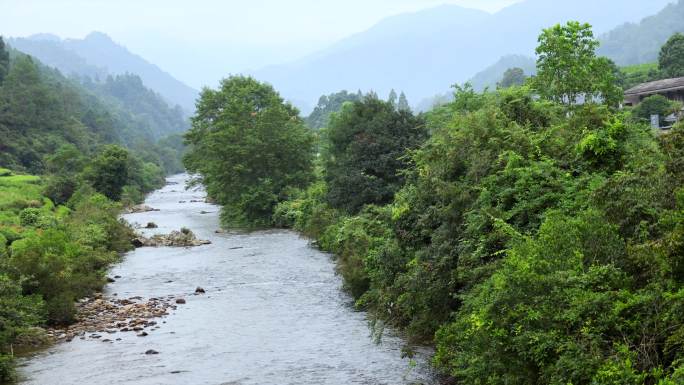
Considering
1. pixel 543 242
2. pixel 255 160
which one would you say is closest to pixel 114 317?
pixel 543 242

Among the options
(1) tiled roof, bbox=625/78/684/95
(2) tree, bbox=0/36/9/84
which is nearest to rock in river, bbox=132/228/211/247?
(1) tiled roof, bbox=625/78/684/95

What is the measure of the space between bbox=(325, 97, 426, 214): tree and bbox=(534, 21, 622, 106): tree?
889 centimetres

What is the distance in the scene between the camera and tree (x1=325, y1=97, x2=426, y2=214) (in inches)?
1607

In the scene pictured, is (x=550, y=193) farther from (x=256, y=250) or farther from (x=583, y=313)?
(x=256, y=250)

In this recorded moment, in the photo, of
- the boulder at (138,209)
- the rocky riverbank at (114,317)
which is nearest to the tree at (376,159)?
the rocky riverbank at (114,317)

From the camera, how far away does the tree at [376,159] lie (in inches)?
1607

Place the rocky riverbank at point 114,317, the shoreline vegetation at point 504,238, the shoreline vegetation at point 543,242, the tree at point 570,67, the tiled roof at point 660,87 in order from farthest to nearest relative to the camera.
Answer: the tiled roof at point 660,87 → the tree at point 570,67 → the rocky riverbank at point 114,317 → the shoreline vegetation at point 504,238 → the shoreline vegetation at point 543,242

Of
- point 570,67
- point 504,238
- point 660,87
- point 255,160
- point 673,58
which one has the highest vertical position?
point 673,58

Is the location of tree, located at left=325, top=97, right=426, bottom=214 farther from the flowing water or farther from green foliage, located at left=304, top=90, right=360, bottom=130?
green foliage, located at left=304, top=90, right=360, bottom=130

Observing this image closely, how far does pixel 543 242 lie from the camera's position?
47.0 feet

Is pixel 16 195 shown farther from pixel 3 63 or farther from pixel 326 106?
pixel 326 106

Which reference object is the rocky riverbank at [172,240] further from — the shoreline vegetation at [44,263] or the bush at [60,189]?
the bush at [60,189]

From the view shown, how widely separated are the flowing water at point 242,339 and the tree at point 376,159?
4.60 meters

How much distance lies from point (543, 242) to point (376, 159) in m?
27.2
